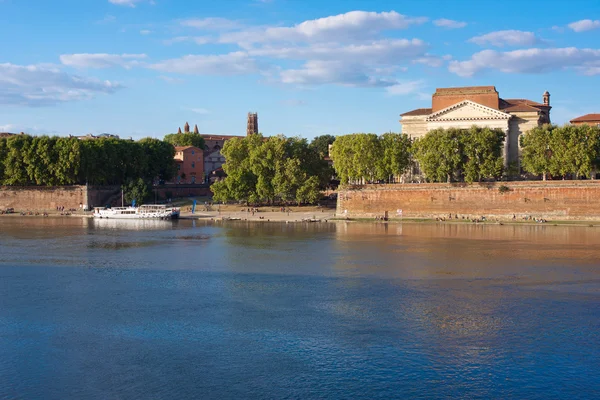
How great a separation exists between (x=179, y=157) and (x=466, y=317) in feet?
279

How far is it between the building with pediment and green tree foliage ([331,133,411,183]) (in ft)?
20.5

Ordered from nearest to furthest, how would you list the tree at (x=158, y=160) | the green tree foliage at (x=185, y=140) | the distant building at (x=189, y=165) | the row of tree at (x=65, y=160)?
1. the row of tree at (x=65, y=160)
2. the tree at (x=158, y=160)
3. the distant building at (x=189, y=165)
4. the green tree foliage at (x=185, y=140)

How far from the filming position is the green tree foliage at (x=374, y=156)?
223ft

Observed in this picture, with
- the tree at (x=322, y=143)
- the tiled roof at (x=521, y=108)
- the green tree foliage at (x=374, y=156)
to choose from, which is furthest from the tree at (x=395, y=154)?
the tree at (x=322, y=143)

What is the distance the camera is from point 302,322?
2484cm

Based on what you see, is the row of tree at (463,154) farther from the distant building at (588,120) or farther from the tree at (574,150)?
the distant building at (588,120)

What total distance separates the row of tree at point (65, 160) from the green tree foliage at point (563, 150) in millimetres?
45328

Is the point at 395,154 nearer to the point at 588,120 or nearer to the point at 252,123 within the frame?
the point at 588,120

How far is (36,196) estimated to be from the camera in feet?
270

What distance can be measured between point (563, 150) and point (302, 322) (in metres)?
44.3

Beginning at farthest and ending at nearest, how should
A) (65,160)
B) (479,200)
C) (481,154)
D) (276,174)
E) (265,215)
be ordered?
1. (65,160)
2. (276,174)
3. (265,215)
4. (481,154)
5. (479,200)

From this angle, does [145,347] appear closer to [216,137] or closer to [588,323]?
[588,323]

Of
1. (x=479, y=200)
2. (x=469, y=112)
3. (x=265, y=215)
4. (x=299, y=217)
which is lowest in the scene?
(x=299, y=217)

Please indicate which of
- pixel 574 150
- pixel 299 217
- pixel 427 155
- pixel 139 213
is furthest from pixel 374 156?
pixel 139 213
